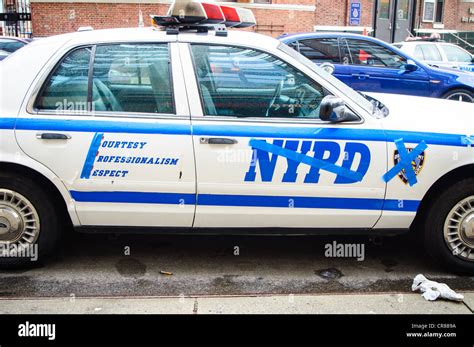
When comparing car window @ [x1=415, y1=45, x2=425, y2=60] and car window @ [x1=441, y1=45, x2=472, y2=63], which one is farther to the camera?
car window @ [x1=441, y1=45, x2=472, y2=63]

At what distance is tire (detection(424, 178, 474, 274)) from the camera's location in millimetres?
3791

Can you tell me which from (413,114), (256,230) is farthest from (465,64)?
(256,230)

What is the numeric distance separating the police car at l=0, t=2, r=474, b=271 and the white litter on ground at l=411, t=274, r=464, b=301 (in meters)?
0.28

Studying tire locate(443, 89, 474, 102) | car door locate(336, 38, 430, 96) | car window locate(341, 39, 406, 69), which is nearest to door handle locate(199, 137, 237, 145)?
car door locate(336, 38, 430, 96)

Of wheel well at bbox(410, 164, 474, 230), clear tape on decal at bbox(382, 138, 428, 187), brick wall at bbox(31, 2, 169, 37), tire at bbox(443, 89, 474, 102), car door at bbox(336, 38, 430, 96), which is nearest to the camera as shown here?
clear tape on decal at bbox(382, 138, 428, 187)

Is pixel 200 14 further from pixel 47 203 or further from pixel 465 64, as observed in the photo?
pixel 465 64

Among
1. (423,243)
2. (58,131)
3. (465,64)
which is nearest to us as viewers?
(58,131)

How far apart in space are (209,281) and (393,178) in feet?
4.94

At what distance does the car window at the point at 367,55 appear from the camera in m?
9.23

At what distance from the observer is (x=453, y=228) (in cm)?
386

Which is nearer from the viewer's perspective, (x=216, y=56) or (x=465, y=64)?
(x=216, y=56)

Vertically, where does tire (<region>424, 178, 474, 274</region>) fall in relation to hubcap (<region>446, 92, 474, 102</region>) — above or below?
below

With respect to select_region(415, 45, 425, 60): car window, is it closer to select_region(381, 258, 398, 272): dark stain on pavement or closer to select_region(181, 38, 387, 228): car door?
select_region(381, 258, 398, 272): dark stain on pavement

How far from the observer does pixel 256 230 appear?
3.84 metres
